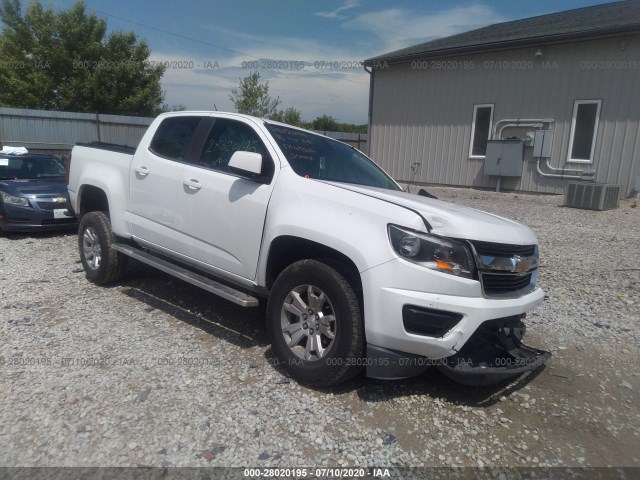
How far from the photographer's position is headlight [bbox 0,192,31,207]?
297 inches

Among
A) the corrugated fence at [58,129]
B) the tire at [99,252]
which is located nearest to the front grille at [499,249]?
the tire at [99,252]

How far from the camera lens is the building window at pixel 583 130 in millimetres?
12539

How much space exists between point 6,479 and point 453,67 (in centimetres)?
1594

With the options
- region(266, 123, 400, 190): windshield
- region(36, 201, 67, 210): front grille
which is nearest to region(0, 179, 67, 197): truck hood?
region(36, 201, 67, 210): front grille

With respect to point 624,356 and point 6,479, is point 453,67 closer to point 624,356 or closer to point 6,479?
point 624,356

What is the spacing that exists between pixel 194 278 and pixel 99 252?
191cm

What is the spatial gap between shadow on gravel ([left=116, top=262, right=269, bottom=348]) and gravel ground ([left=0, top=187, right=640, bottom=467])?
2cm

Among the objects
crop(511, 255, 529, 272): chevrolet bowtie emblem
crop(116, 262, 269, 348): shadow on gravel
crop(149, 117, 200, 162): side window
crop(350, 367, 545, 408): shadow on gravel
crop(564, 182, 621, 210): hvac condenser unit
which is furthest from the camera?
crop(564, 182, 621, 210): hvac condenser unit

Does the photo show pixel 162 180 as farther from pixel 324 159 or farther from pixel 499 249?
pixel 499 249

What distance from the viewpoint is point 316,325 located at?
10.5 ft

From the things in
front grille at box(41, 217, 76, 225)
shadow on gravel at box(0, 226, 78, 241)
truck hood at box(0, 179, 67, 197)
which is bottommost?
shadow on gravel at box(0, 226, 78, 241)

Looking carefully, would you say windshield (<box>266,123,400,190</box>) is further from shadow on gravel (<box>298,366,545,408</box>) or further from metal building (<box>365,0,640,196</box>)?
metal building (<box>365,0,640,196</box>)

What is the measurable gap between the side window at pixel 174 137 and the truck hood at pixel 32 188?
423 cm

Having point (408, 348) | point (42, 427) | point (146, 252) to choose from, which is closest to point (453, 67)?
point (146, 252)
